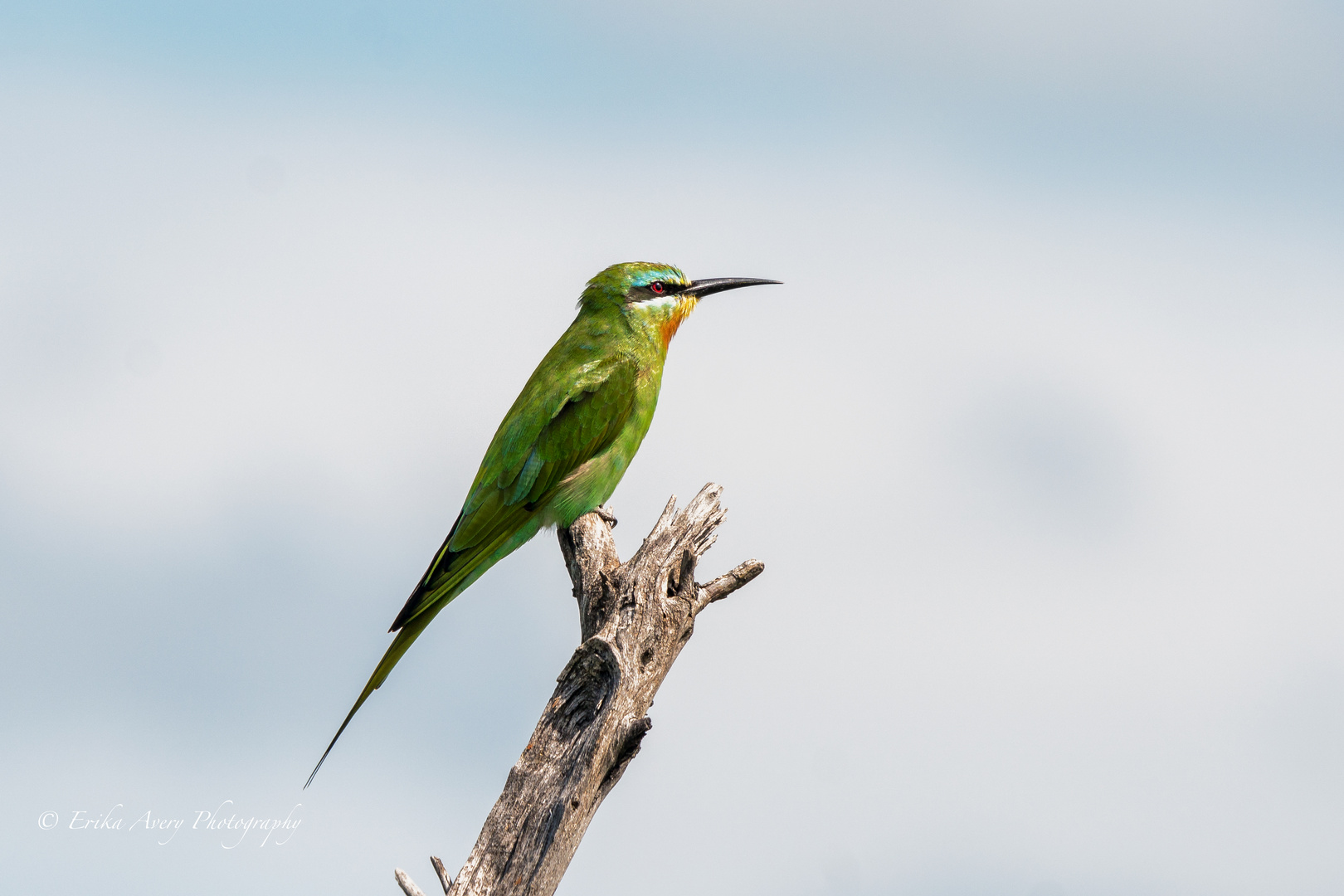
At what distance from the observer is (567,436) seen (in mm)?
6129

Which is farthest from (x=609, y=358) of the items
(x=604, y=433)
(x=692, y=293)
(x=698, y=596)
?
(x=698, y=596)

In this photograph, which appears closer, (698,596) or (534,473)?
(698,596)

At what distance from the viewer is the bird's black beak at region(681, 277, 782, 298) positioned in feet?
22.9

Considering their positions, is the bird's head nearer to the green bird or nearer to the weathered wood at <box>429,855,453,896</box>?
the green bird

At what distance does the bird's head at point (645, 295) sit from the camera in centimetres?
670

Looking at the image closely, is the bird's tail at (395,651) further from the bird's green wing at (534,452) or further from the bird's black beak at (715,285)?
the bird's black beak at (715,285)

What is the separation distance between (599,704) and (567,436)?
235cm

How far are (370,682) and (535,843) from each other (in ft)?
5.37

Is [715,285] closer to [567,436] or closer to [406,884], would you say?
[567,436]

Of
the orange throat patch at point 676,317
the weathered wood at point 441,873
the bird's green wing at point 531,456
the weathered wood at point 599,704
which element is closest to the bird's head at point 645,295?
the orange throat patch at point 676,317

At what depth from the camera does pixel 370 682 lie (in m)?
5.07

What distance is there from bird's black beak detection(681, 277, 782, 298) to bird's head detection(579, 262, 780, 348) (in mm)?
28

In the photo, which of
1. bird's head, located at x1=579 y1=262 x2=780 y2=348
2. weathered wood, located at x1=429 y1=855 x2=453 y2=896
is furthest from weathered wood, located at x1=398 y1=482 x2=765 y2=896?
bird's head, located at x1=579 y1=262 x2=780 y2=348

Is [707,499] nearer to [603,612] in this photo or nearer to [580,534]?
[603,612]
